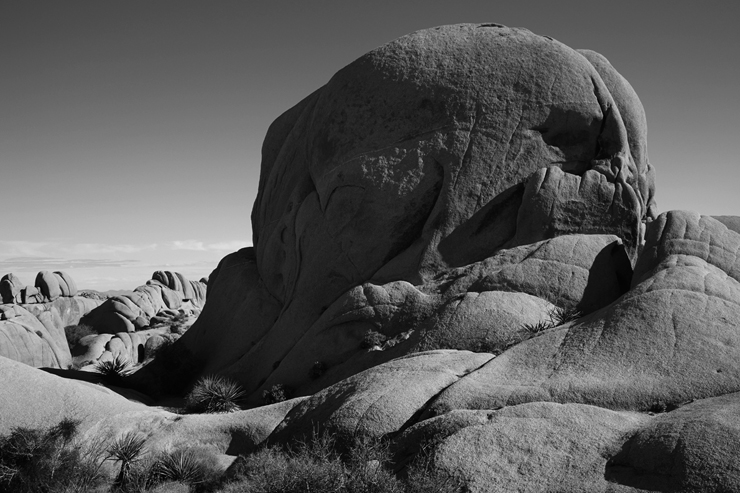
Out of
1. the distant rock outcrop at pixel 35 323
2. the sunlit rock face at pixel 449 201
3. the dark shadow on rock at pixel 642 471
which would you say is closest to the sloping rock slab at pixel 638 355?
the dark shadow on rock at pixel 642 471

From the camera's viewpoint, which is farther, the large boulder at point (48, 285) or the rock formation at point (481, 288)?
the large boulder at point (48, 285)

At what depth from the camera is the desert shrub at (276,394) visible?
2262 centimetres

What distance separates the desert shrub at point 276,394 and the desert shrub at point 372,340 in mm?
3369

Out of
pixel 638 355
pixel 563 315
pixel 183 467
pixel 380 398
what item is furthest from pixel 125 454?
pixel 563 315

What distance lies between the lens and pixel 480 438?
412 inches

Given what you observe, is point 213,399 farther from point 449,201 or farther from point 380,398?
point 449,201

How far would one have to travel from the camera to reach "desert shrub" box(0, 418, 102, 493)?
14.3 m

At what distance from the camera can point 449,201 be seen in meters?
24.8

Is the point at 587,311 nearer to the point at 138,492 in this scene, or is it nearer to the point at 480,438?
the point at 480,438

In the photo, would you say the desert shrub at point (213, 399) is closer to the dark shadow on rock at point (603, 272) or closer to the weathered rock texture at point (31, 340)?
the weathered rock texture at point (31, 340)

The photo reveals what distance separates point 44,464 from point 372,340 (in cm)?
1105

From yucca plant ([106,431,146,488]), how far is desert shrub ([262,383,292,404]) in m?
7.10

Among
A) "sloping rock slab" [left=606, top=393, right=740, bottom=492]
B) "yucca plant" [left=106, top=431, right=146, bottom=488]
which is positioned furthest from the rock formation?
"yucca plant" [left=106, top=431, right=146, bottom=488]

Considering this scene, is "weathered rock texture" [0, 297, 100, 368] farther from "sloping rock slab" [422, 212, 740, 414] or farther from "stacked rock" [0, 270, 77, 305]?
"sloping rock slab" [422, 212, 740, 414]
